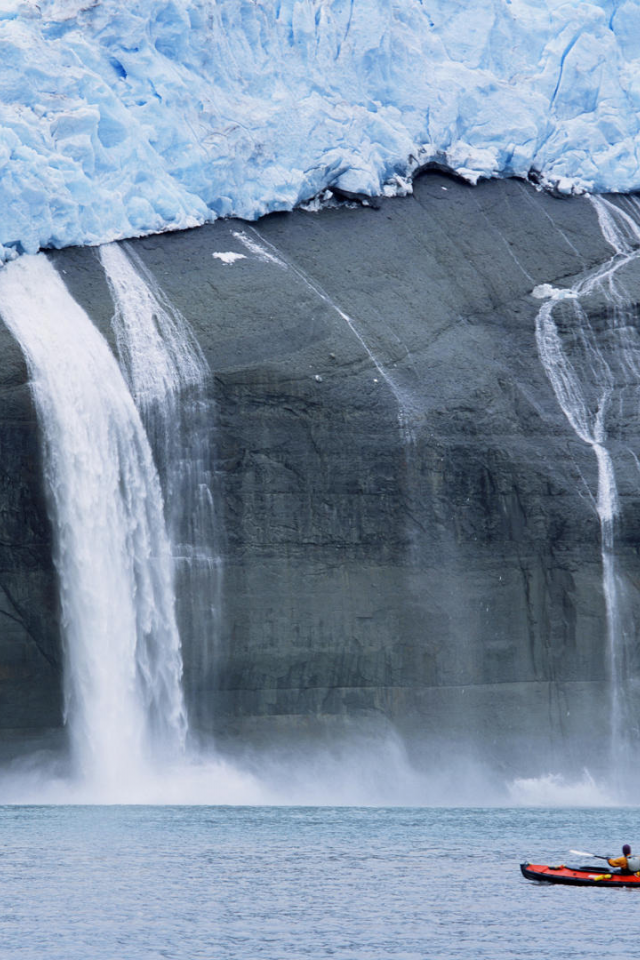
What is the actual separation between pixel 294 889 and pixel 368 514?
1315 cm

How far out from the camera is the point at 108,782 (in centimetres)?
3016

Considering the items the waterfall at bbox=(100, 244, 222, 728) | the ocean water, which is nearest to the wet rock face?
the waterfall at bbox=(100, 244, 222, 728)

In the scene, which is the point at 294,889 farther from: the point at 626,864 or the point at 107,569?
the point at 107,569

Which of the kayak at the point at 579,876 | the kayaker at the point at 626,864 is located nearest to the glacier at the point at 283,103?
the kayak at the point at 579,876

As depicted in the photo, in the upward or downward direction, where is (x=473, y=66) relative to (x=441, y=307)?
upward

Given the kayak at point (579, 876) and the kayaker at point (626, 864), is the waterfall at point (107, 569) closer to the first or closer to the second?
the kayak at point (579, 876)

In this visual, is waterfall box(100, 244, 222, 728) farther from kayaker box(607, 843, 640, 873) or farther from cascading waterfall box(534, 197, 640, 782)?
kayaker box(607, 843, 640, 873)

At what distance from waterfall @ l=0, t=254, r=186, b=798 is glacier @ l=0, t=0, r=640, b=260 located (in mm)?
3974

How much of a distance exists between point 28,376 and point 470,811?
1185 cm

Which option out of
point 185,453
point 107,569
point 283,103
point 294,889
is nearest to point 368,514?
point 185,453

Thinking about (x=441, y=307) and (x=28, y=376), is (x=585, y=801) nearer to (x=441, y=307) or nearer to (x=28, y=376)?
(x=441, y=307)

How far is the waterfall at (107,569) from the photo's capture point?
30312 millimetres

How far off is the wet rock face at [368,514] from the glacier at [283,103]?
1.37 metres

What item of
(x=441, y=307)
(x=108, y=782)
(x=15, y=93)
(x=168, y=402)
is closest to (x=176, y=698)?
(x=108, y=782)
